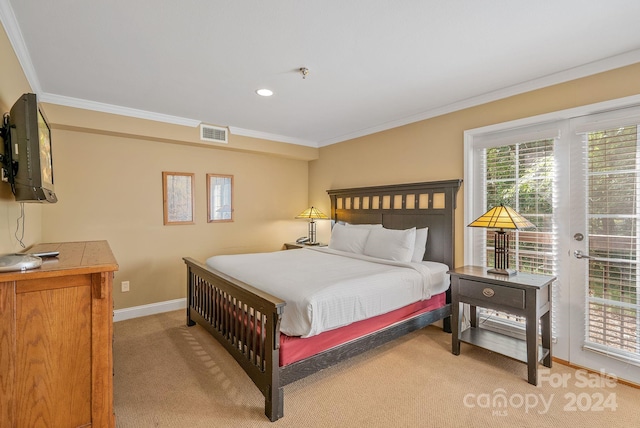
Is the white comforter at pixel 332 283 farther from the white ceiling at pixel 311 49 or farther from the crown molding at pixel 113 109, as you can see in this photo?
the crown molding at pixel 113 109

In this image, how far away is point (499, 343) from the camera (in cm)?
266

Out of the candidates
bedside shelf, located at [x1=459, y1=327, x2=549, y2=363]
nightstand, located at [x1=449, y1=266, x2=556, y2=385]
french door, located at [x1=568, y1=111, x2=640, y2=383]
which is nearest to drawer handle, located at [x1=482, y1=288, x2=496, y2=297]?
nightstand, located at [x1=449, y1=266, x2=556, y2=385]

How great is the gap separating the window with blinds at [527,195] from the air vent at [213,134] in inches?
127

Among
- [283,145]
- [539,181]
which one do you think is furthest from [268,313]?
[283,145]

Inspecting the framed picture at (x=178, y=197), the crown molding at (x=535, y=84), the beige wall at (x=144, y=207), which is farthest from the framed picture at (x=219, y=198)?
the crown molding at (x=535, y=84)

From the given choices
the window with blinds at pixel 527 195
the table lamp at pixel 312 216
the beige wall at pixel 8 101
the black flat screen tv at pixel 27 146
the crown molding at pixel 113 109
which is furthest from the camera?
the table lamp at pixel 312 216

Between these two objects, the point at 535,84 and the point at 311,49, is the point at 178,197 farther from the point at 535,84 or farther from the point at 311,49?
the point at 535,84

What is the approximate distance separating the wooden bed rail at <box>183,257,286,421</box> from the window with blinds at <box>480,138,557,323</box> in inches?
91.3

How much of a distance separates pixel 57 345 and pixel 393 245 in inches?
110

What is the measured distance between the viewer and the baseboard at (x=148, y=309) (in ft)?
11.9

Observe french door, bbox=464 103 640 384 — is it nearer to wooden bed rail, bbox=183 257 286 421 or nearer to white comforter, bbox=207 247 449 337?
white comforter, bbox=207 247 449 337

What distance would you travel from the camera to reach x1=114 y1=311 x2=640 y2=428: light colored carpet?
1918 millimetres

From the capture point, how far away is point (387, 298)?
2.51 m

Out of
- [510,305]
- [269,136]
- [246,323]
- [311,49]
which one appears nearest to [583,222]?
[510,305]
